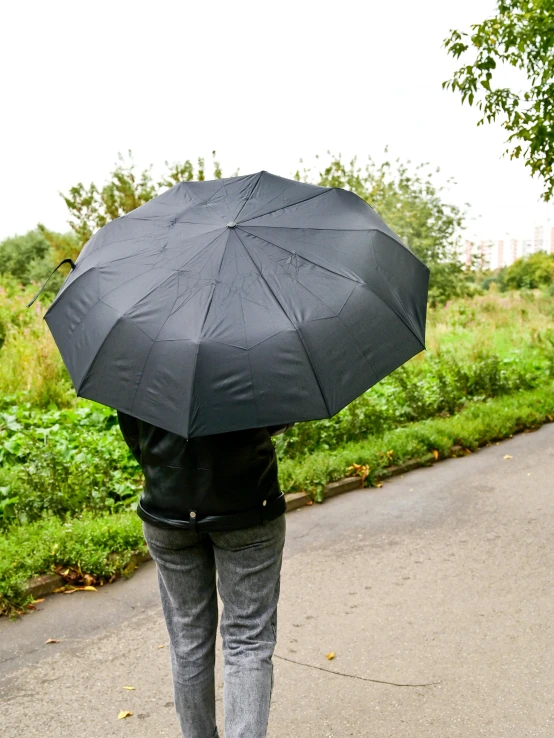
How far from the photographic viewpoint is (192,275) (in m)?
2.38

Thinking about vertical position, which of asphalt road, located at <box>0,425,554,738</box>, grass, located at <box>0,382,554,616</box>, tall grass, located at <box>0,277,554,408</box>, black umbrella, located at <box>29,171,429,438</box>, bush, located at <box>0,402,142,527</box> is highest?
black umbrella, located at <box>29,171,429,438</box>

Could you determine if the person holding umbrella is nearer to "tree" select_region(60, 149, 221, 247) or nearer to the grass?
the grass

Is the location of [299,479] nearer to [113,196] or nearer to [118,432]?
[118,432]

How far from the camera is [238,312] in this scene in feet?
7.49

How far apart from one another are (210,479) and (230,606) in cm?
46

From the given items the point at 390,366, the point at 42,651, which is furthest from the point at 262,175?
the point at 42,651

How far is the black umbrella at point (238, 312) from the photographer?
2227mm

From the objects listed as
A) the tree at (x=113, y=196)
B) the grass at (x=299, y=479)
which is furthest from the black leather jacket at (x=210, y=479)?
the tree at (x=113, y=196)

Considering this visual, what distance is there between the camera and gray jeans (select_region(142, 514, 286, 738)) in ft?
8.21

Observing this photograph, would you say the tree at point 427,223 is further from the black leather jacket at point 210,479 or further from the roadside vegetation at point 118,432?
the black leather jacket at point 210,479

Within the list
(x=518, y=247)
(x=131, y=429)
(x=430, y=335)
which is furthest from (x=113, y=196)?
(x=518, y=247)

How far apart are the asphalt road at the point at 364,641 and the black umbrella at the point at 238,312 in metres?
1.85

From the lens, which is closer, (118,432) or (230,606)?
(230,606)

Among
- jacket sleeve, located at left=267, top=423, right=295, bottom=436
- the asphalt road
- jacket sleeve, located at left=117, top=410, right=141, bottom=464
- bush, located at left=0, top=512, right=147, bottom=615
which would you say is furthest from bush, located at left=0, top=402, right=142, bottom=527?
jacket sleeve, located at left=267, top=423, right=295, bottom=436
